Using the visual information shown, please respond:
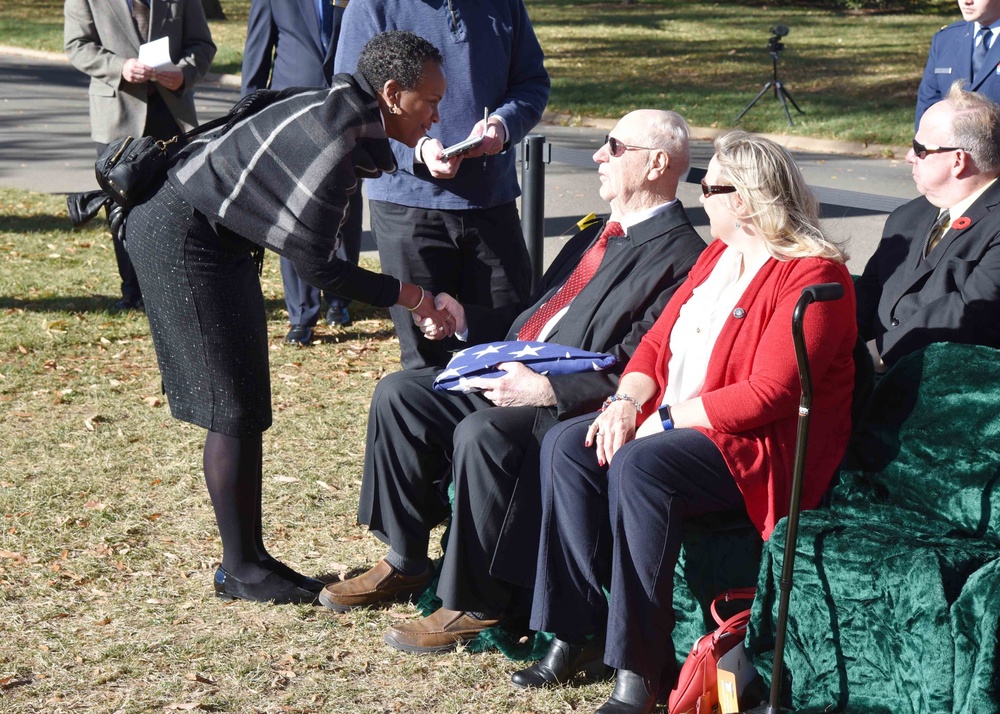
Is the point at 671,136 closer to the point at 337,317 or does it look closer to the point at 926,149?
the point at 926,149

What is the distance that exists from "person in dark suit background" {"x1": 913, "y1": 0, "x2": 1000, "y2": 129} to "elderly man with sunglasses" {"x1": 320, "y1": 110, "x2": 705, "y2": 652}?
91.7 inches

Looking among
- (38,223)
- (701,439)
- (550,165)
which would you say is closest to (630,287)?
(701,439)

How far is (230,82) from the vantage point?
790 inches

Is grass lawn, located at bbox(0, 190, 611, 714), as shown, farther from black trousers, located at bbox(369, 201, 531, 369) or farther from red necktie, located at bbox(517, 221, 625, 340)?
red necktie, located at bbox(517, 221, 625, 340)

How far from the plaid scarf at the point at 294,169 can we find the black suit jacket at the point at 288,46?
3.11 meters

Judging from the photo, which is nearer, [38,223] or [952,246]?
[952,246]

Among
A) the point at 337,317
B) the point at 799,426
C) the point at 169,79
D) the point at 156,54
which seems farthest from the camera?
the point at 337,317

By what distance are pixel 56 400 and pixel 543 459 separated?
3491 mm

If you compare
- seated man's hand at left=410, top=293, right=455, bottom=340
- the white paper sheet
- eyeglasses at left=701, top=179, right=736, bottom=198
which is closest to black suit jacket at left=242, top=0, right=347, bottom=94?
the white paper sheet

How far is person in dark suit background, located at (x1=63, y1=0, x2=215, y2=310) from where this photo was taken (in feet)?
21.5

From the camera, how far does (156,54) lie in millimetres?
6293

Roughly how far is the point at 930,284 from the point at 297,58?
4.08m

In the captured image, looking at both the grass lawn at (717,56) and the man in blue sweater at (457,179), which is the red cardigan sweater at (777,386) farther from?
the grass lawn at (717,56)

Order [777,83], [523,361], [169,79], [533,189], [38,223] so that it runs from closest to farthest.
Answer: [523,361]
[533,189]
[169,79]
[38,223]
[777,83]
